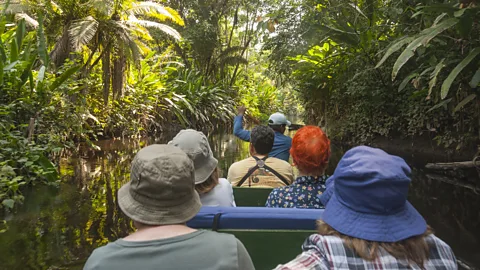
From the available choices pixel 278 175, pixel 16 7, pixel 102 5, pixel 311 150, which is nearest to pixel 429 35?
pixel 278 175

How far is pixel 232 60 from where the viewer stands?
22344 mm

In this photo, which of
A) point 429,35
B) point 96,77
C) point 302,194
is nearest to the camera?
point 302,194

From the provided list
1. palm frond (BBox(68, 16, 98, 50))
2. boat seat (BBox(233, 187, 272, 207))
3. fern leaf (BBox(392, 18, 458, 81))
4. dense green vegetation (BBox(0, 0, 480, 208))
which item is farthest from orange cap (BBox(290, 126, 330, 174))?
palm frond (BBox(68, 16, 98, 50))

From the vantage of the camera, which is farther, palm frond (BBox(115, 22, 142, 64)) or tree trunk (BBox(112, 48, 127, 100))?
tree trunk (BBox(112, 48, 127, 100))

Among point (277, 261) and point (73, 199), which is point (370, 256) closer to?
point (277, 261)

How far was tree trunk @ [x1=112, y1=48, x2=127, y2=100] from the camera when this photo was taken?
1204cm

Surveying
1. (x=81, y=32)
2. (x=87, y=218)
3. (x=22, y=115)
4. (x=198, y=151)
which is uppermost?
(x=81, y=32)

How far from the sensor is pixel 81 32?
9828mm

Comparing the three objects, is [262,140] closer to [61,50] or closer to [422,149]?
[422,149]

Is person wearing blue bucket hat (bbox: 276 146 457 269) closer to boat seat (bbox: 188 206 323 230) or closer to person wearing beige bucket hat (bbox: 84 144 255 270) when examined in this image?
person wearing beige bucket hat (bbox: 84 144 255 270)

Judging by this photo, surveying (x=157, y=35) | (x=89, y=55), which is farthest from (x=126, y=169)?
(x=157, y=35)

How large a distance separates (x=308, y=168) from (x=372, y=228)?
1.25 metres

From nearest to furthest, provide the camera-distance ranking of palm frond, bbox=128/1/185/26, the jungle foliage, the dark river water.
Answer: the dark river water → the jungle foliage → palm frond, bbox=128/1/185/26

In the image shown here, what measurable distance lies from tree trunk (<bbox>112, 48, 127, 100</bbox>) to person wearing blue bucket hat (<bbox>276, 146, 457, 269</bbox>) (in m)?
11.5
